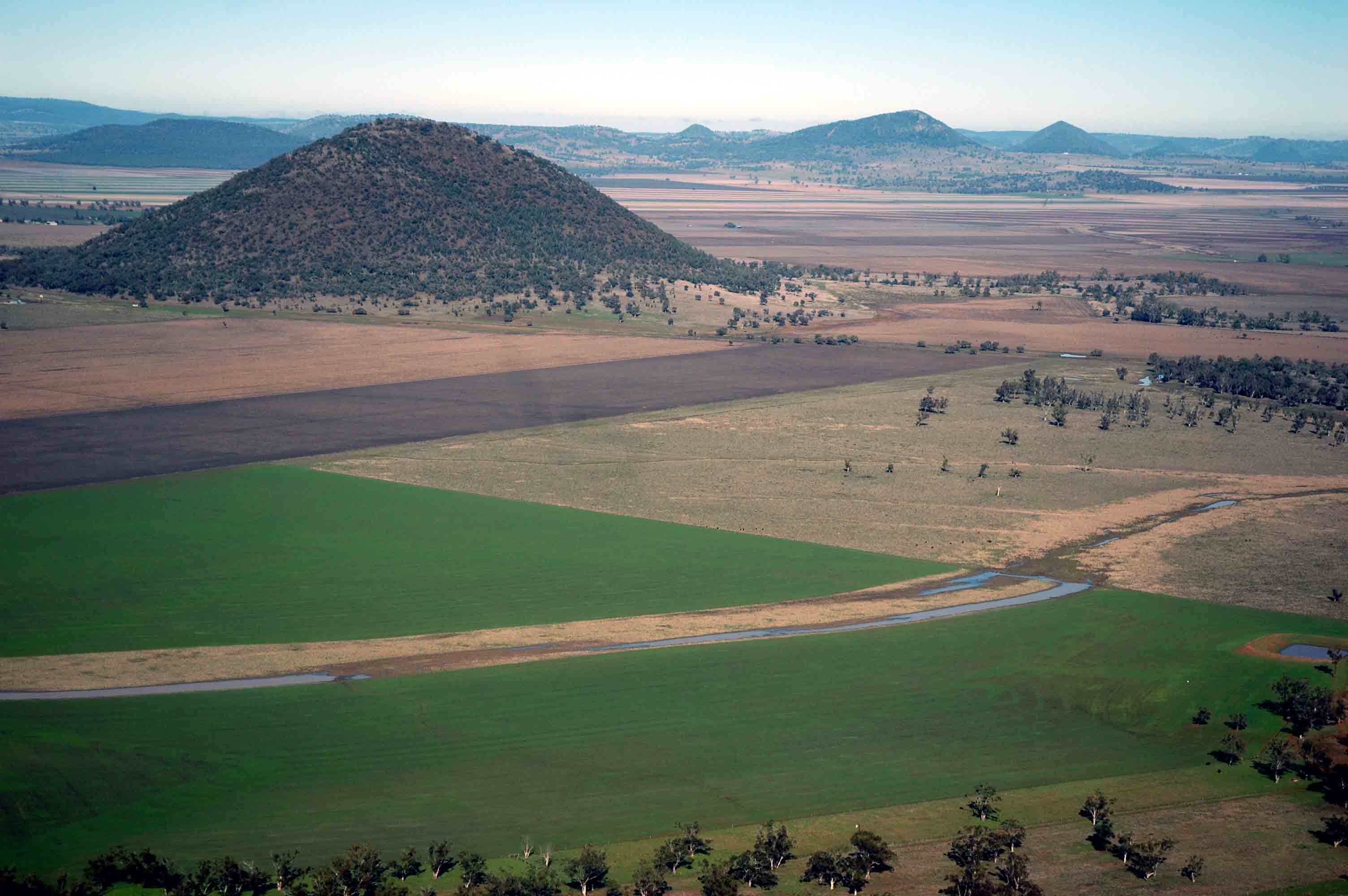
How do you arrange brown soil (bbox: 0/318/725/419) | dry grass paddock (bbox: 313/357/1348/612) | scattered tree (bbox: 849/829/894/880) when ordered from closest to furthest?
scattered tree (bbox: 849/829/894/880) < dry grass paddock (bbox: 313/357/1348/612) < brown soil (bbox: 0/318/725/419)

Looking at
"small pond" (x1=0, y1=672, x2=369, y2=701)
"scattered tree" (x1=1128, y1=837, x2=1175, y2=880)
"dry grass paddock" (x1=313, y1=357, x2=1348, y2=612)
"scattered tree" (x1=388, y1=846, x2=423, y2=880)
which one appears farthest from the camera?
"dry grass paddock" (x1=313, y1=357, x2=1348, y2=612)

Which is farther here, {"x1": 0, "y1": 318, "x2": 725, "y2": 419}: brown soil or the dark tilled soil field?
{"x1": 0, "y1": 318, "x2": 725, "y2": 419}: brown soil

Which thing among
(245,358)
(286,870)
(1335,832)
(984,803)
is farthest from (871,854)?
(245,358)

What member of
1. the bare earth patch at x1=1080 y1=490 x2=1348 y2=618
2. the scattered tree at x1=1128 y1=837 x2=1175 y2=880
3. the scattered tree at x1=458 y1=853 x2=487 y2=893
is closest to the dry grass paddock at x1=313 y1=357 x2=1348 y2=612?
the bare earth patch at x1=1080 y1=490 x2=1348 y2=618

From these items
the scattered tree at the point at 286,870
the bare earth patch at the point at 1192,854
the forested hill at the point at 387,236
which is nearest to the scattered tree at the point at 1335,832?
the bare earth patch at the point at 1192,854

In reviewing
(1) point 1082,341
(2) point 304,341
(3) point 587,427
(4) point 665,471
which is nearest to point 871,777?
(4) point 665,471

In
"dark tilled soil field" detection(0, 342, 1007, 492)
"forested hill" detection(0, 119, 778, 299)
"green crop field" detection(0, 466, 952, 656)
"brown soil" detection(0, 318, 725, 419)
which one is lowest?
"green crop field" detection(0, 466, 952, 656)

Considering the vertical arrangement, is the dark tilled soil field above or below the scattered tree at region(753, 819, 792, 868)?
above

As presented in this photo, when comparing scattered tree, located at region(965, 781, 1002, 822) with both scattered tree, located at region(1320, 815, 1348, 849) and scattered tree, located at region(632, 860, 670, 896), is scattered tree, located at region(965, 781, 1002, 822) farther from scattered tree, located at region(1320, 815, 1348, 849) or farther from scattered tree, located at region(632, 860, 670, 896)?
scattered tree, located at region(632, 860, 670, 896)
